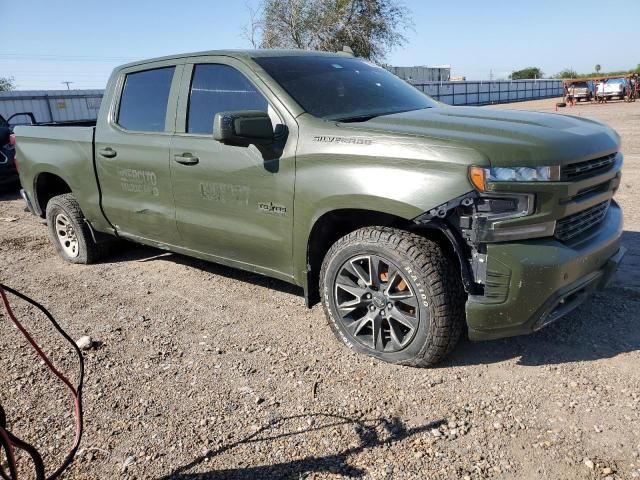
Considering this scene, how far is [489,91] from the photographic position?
129 ft

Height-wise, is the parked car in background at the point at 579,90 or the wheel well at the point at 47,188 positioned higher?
the parked car in background at the point at 579,90

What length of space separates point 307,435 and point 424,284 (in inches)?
39.7

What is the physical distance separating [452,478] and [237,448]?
1004mm

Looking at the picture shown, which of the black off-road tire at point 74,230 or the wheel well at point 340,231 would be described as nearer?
the wheel well at point 340,231

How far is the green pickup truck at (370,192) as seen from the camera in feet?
9.20

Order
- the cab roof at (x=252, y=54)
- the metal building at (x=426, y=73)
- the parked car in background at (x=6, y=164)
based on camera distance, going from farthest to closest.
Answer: the metal building at (x=426, y=73) < the parked car in background at (x=6, y=164) < the cab roof at (x=252, y=54)

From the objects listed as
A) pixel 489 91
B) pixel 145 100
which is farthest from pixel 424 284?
pixel 489 91

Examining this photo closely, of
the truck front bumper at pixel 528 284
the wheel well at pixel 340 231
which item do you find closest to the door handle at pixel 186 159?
the wheel well at pixel 340 231

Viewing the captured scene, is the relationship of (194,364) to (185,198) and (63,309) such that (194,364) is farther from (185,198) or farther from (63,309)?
(63,309)

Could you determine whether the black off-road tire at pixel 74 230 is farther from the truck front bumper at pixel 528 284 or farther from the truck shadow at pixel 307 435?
the truck front bumper at pixel 528 284

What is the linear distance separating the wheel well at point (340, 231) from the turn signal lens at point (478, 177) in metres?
0.38

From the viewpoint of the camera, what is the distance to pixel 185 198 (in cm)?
416

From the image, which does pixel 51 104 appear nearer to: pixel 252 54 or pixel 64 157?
pixel 64 157

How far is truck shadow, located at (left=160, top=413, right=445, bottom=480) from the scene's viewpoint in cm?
245
